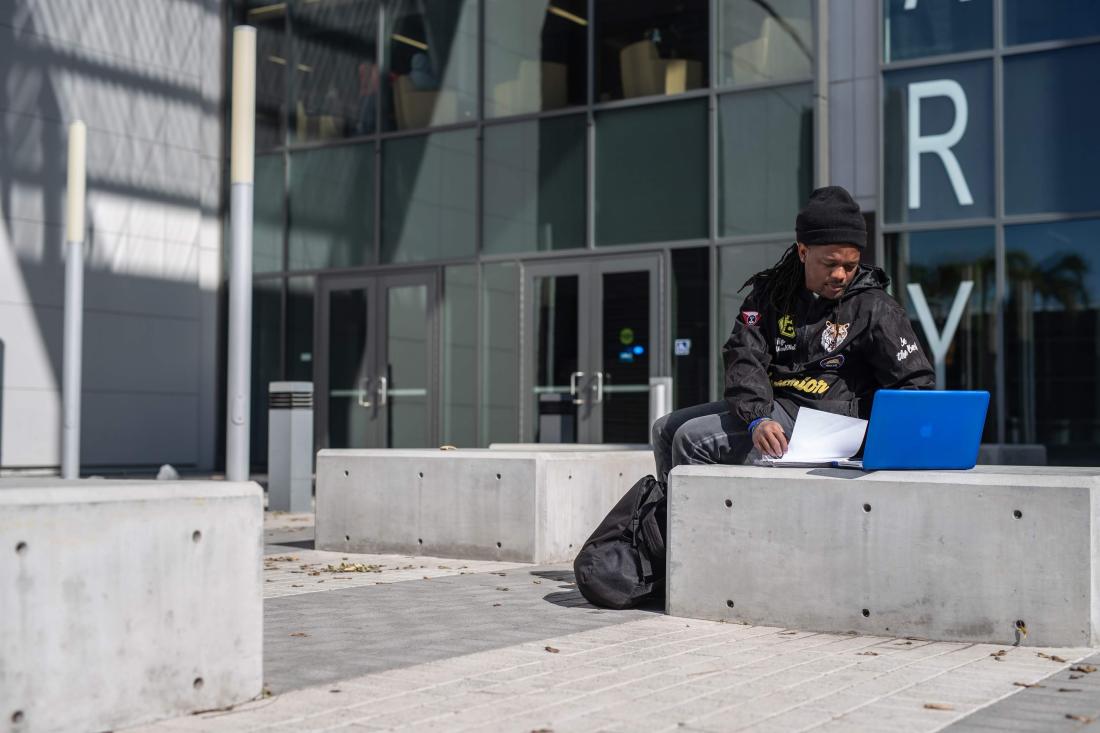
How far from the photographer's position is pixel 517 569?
8.13 m

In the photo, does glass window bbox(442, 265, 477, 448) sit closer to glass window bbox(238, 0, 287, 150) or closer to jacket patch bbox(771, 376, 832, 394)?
glass window bbox(238, 0, 287, 150)

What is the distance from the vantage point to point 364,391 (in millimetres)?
18672

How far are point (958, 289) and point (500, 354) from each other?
5.78 metres

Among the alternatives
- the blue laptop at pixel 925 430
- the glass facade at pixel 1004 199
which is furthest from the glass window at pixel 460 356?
the blue laptop at pixel 925 430

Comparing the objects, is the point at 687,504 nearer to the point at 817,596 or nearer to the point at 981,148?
the point at 817,596

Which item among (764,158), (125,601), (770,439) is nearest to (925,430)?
(770,439)

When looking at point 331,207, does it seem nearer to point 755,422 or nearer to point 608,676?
point 755,422

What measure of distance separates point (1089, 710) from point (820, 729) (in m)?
0.86

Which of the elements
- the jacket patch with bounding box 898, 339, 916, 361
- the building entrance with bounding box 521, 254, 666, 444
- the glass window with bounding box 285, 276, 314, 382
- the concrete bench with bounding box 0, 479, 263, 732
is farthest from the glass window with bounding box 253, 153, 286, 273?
the concrete bench with bounding box 0, 479, 263, 732

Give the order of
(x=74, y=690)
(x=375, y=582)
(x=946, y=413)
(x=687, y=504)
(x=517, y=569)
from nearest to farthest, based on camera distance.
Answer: (x=74, y=690), (x=946, y=413), (x=687, y=504), (x=375, y=582), (x=517, y=569)

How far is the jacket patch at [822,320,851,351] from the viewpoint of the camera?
5.96m

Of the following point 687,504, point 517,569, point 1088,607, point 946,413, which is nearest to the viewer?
point 1088,607

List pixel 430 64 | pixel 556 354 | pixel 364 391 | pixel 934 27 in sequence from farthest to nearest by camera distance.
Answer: pixel 364 391 → pixel 430 64 → pixel 556 354 → pixel 934 27

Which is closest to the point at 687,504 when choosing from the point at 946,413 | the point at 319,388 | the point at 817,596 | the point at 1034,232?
the point at 817,596
